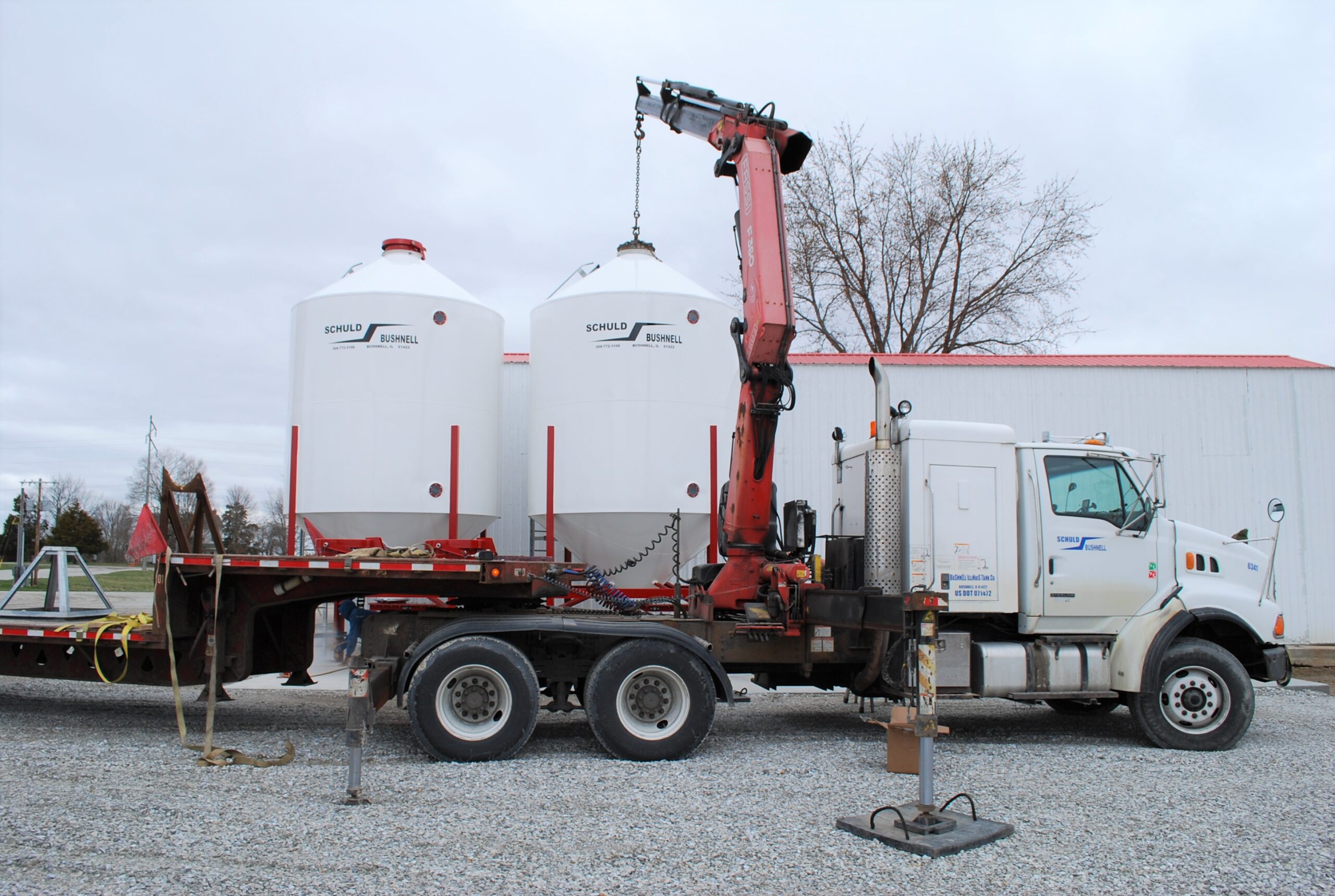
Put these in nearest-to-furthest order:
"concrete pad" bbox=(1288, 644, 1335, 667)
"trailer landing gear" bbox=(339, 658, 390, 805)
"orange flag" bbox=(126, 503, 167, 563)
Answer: "trailer landing gear" bbox=(339, 658, 390, 805) < "orange flag" bbox=(126, 503, 167, 563) < "concrete pad" bbox=(1288, 644, 1335, 667)

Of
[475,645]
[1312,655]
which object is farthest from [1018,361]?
[475,645]

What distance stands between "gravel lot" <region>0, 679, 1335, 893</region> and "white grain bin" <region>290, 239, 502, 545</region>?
8.19ft

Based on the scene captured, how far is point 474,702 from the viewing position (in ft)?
22.7

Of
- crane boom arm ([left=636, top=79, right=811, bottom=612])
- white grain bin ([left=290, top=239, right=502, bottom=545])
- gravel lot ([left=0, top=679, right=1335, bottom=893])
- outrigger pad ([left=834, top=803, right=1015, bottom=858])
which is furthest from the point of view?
white grain bin ([left=290, top=239, right=502, bottom=545])

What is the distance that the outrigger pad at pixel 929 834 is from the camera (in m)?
4.77

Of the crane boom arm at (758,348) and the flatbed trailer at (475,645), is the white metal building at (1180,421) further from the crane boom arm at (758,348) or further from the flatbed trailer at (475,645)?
the flatbed trailer at (475,645)

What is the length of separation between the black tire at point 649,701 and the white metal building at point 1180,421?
24.2ft

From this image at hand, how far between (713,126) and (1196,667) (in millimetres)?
6166

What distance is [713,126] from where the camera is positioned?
902cm

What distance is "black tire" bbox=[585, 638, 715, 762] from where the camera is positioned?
6.93m

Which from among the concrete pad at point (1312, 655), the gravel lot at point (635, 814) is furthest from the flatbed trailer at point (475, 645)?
the concrete pad at point (1312, 655)

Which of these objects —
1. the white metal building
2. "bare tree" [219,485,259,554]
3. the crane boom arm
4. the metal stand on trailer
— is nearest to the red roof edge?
the white metal building

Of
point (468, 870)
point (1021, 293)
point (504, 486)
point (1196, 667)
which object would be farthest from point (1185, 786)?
point (1021, 293)

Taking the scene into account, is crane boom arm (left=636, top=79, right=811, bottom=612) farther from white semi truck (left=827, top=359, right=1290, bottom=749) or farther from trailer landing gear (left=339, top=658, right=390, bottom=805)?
trailer landing gear (left=339, top=658, right=390, bottom=805)
